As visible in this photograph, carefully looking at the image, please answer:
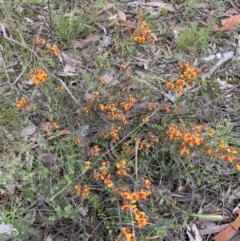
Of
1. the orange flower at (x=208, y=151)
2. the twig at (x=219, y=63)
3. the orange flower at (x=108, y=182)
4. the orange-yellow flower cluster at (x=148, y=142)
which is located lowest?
the twig at (x=219, y=63)

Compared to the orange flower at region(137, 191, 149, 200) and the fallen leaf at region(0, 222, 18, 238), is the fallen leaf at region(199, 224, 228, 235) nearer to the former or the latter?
the orange flower at region(137, 191, 149, 200)

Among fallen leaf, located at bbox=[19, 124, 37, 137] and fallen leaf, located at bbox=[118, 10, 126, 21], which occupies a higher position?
fallen leaf, located at bbox=[118, 10, 126, 21]

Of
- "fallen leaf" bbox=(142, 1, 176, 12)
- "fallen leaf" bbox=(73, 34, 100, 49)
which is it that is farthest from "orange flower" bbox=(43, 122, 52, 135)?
"fallen leaf" bbox=(142, 1, 176, 12)

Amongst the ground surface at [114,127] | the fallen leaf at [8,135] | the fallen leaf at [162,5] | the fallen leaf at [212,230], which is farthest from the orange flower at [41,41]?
the fallen leaf at [212,230]

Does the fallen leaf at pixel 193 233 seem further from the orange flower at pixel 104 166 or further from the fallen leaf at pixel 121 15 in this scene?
the fallen leaf at pixel 121 15

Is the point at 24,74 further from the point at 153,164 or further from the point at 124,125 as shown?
the point at 153,164

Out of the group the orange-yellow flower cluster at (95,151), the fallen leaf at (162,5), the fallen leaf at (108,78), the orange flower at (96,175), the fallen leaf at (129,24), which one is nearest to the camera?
the orange flower at (96,175)

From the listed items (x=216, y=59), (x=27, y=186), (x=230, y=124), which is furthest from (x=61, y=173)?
(x=216, y=59)

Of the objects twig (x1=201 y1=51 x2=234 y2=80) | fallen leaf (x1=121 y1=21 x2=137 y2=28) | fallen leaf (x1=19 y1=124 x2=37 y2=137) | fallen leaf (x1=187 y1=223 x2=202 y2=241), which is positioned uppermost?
fallen leaf (x1=121 y1=21 x2=137 y2=28)
